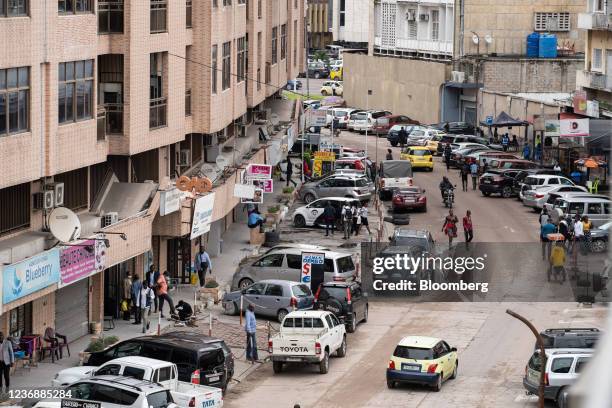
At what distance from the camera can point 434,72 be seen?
3755 inches

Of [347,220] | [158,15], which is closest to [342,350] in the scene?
[158,15]

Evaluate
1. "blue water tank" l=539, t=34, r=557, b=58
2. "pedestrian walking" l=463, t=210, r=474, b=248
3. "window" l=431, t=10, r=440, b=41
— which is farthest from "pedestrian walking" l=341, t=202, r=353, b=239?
"window" l=431, t=10, r=440, b=41

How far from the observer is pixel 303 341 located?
29.0 meters

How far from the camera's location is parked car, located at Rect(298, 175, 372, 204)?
5785cm

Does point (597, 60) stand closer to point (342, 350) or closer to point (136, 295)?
point (342, 350)

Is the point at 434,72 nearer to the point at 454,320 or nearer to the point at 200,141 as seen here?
the point at 200,141

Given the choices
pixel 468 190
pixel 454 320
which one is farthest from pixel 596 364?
pixel 468 190

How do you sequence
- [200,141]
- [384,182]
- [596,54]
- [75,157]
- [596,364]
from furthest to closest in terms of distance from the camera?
1. [596,54]
2. [384,182]
3. [200,141]
4. [75,157]
5. [596,364]

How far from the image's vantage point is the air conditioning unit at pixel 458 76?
91688mm

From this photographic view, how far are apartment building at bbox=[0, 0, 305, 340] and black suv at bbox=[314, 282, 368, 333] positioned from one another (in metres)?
4.80

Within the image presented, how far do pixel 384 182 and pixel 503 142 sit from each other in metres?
19.5

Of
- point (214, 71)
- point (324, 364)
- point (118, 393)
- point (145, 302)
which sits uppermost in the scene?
point (214, 71)

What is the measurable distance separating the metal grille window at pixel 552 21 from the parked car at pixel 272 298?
61.1 meters

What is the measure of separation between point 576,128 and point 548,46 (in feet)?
92.1
